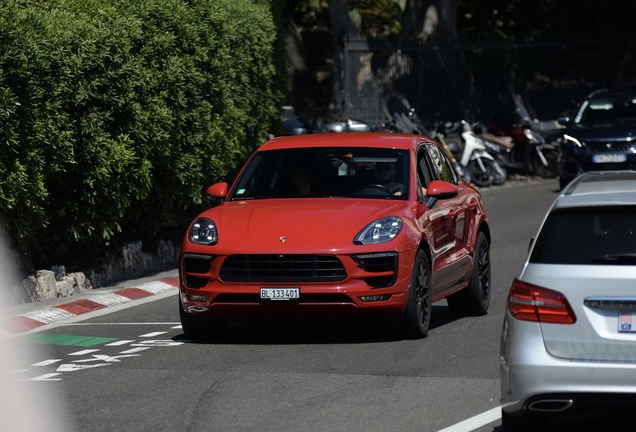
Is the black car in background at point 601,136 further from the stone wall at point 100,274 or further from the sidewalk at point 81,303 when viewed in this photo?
the sidewalk at point 81,303

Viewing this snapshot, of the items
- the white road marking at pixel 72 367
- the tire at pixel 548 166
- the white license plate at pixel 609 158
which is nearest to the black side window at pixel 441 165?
the white road marking at pixel 72 367

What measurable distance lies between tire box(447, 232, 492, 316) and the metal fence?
1680 cm

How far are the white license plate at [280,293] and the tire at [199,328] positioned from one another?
2.30 ft

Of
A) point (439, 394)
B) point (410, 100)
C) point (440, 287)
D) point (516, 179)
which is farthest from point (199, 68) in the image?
point (410, 100)

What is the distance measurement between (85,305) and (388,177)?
3.56 metres

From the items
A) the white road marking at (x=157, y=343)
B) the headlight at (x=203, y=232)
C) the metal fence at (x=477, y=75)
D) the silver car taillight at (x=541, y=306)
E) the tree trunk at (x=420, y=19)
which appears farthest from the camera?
the tree trunk at (x=420, y=19)

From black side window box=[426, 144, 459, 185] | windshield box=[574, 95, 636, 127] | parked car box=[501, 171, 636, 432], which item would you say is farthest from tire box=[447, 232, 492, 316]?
windshield box=[574, 95, 636, 127]

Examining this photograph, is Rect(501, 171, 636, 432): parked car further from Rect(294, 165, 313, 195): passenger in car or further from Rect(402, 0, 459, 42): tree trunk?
Rect(402, 0, 459, 42): tree trunk

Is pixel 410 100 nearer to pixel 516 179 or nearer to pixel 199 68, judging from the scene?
pixel 516 179

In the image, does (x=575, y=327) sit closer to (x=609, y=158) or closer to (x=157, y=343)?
(x=157, y=343)

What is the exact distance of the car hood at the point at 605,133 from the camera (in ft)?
74.1

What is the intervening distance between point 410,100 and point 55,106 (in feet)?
62.2

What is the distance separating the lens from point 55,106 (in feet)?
38.8

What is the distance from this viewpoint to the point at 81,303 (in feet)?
40.1
